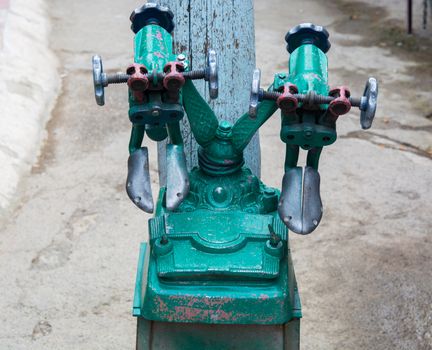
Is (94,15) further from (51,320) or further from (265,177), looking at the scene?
(51,320)

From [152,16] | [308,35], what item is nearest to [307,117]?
[308,35]

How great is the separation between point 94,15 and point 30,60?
6.38ft

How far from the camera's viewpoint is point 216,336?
186 cm

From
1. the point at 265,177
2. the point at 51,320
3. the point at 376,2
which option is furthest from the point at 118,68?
the point at 376,2

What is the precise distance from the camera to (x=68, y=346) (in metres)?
2.85

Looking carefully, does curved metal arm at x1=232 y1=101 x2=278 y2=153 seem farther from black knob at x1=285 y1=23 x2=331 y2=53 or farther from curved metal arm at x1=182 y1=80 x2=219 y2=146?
black knob at x1=285 y1=23 x2=331 y2=53

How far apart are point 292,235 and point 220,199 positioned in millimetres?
1765

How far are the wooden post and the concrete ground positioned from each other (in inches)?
42.1

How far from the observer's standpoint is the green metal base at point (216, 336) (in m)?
1.86

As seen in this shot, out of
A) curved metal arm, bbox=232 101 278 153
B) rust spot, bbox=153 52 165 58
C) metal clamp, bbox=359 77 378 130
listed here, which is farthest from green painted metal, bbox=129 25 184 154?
metal clamp, bbox=359 77 378 130

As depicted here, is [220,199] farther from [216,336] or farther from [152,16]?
[152,16]

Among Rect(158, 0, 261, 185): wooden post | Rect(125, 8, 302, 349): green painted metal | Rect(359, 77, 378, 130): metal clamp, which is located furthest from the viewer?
Rect(158, 0, 261, 185): wooden post

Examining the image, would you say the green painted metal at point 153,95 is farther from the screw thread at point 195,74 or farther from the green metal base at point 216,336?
the green metal base at point 216,336

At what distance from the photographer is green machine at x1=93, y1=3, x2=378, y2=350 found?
166cm
